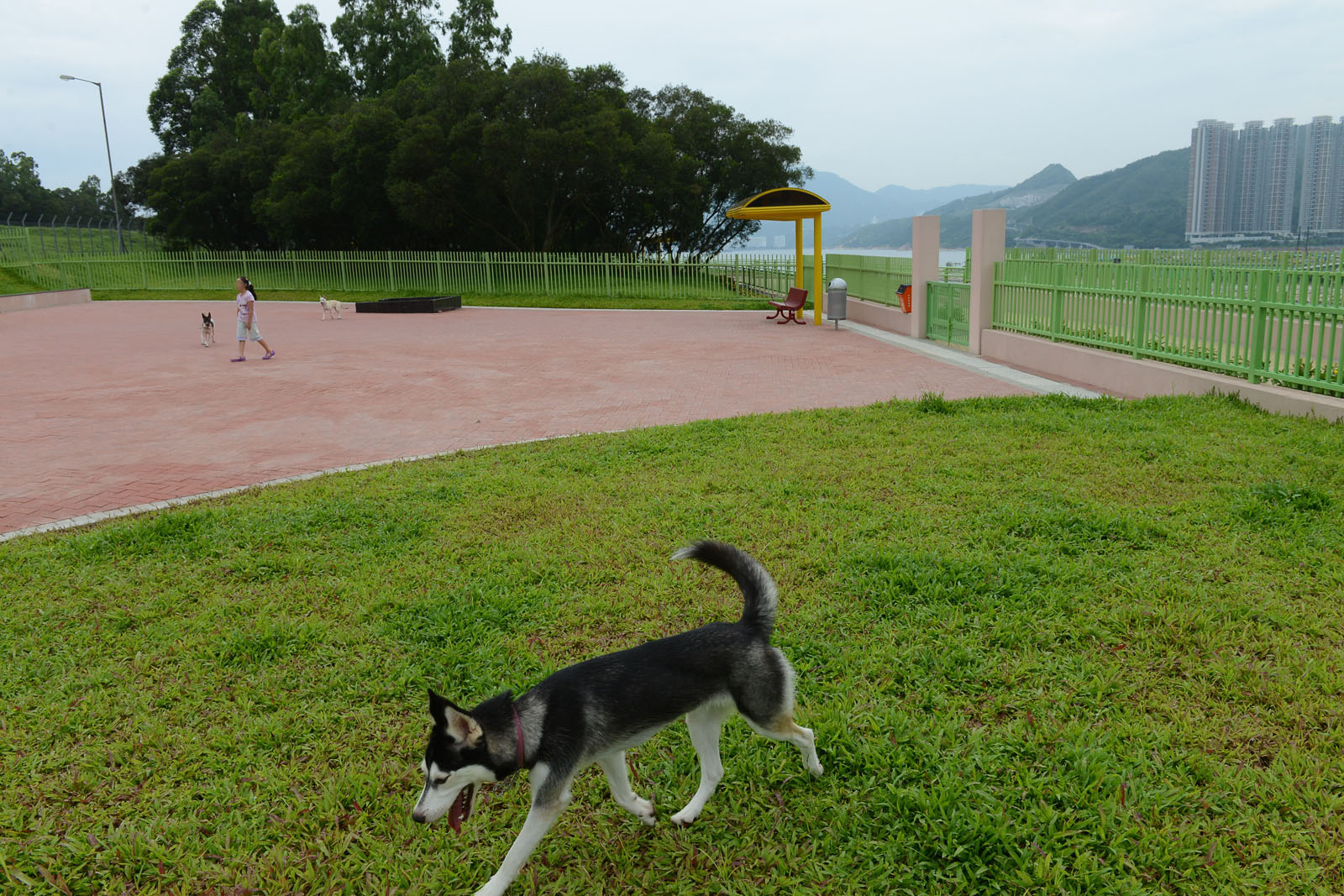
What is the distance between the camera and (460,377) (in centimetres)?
1270

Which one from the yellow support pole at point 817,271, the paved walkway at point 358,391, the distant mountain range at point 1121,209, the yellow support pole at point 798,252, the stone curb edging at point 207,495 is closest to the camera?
the stone curb edging at point 207,495

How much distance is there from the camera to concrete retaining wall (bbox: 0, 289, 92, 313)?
1123 inches

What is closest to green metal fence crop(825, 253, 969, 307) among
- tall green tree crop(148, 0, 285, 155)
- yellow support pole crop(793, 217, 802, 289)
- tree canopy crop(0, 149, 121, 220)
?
yellow support pole crop(793, 217, 802, 289)

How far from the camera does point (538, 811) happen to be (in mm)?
2408

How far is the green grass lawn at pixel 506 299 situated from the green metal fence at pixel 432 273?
65 cm

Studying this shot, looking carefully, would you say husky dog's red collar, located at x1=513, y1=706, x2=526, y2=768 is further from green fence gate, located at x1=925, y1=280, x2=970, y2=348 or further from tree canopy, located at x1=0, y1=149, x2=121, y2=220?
tree canopy, located at x1=0, y1=149, x2=121, y2=220

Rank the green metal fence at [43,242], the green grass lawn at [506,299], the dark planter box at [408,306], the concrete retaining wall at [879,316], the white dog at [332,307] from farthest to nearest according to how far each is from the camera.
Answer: the green metal fence at [43,242], the green grass lawn at [506,299], the dark planter box at [408,306], the white dog at [332,307], the concrete retaining wall at [879,316]

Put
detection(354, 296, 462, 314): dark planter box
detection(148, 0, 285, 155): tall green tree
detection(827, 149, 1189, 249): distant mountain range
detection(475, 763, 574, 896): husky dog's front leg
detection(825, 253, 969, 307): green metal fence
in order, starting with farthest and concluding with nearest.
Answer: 1. detection(827, 149, 1189, 249): distant mountain range
2. detection(148, 0, 285, 155): tall green tree
3. detection(354, 296, 462, 314): dark planter box
4. detection(825, 253, 969, 307): green metal fence
5. detection(475, 763, 574, 896): husky dog's front leg

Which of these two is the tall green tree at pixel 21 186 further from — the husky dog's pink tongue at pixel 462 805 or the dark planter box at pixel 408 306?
the husky dog's pink tongue at pixel 462 805

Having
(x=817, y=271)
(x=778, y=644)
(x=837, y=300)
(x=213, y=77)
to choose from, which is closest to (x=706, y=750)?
(x=778, y=644)

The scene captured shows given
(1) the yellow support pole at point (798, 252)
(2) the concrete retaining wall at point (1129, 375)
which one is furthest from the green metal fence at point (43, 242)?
(2) the concrete retaining wall at point (1129, 375)

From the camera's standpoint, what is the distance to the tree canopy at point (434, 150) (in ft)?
95.8

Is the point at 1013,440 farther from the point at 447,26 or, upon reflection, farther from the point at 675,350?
the point at 447,26

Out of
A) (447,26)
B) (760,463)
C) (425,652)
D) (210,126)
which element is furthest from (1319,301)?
(210,126)
